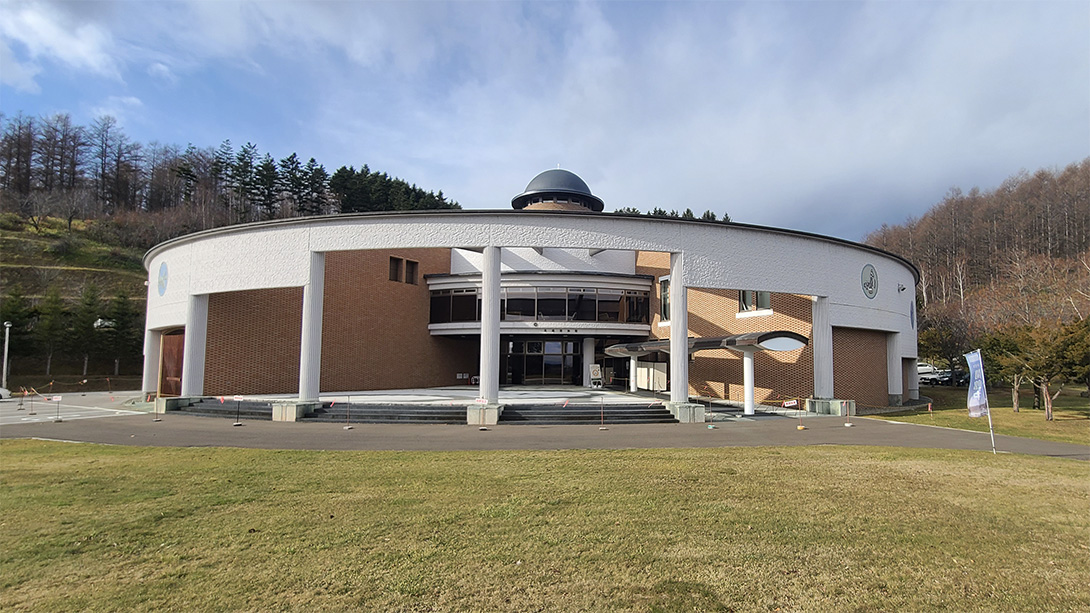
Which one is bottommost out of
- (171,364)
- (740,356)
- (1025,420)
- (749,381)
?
(1025,420)

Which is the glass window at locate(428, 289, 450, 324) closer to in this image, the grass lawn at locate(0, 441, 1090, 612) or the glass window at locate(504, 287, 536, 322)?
the glass window at locate(504, 287, 536, 322)

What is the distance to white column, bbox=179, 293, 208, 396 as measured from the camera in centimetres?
2145

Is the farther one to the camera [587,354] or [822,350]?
[587,354]

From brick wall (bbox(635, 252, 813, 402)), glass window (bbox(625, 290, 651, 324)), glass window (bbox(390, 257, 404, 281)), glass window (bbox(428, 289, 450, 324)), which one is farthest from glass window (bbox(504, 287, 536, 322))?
brick wall (bbox(635, 252, 813, 402))

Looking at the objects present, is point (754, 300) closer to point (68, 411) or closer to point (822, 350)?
point (822, 350)

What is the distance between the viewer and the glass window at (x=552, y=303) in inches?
1180

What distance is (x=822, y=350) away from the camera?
69.1 feet

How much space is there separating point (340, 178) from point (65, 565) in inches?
2321

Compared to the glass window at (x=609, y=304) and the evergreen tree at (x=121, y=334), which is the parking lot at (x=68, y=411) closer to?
the glass window at (x=609, y=304)

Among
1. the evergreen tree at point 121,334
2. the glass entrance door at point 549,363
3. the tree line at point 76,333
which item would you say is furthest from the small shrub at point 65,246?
the glass entrance door at point 549,363

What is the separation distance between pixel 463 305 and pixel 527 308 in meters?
3.55

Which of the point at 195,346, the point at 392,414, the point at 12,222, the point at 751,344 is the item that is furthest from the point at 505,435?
the point at 12,222

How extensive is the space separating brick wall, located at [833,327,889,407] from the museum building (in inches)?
3.1

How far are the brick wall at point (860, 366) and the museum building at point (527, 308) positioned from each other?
8 centimetres
